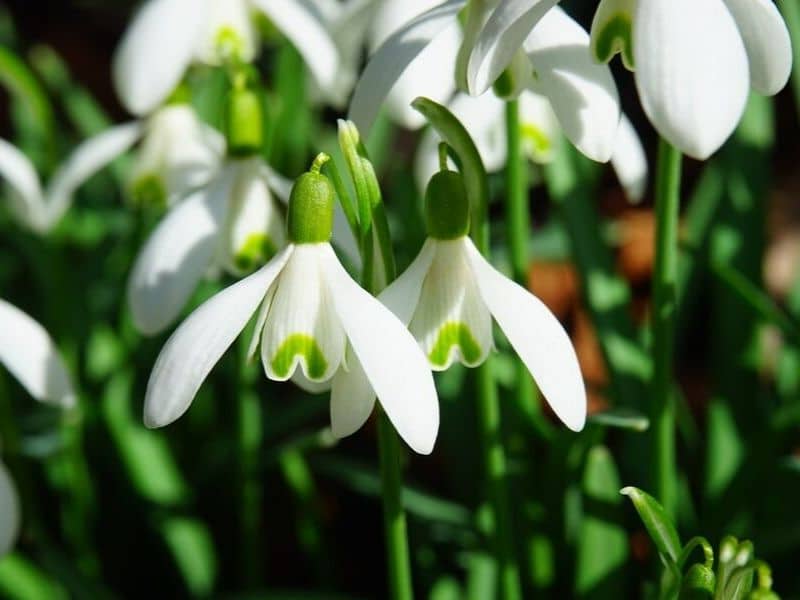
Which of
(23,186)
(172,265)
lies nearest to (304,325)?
(172,265)

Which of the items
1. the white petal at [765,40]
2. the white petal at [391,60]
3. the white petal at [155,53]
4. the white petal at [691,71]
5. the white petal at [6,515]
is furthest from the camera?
the white petal at [155,53]

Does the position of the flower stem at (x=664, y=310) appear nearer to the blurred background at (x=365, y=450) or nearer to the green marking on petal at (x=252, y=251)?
the blurred background at (x=365, y=450)

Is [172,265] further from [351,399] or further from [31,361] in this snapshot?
[351,399]

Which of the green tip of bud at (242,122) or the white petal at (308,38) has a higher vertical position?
the white petal at (308,38)

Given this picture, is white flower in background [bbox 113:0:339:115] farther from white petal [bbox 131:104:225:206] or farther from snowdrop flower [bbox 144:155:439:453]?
snowdrop flower [bbox 144:155:439:453]

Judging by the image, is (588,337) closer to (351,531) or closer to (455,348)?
(351,531)

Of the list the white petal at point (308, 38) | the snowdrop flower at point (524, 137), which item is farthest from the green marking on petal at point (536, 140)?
the white petal at point (308, 38)

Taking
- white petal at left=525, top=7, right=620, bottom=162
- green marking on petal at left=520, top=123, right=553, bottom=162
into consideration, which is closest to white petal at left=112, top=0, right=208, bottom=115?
green marking on petal at left=520, top=123, right=553, bottom=162

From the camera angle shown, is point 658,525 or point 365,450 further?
point 365,450
